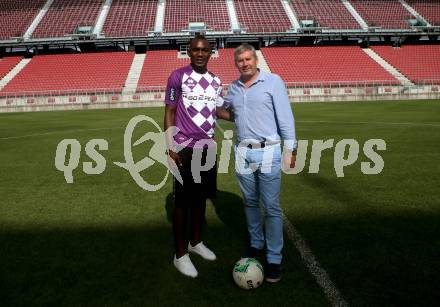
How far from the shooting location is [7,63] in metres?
36.3

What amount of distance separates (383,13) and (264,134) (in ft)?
149

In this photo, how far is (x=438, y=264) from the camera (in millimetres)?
3613

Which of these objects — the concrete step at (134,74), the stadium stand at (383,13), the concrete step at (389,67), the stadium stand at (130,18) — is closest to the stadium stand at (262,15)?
the concrete step at (389,67)

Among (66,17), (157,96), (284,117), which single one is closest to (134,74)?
(157,96)

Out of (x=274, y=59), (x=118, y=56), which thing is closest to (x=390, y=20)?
(x=274, y=59)

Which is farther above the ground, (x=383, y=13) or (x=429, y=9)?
(x=429, y=9)

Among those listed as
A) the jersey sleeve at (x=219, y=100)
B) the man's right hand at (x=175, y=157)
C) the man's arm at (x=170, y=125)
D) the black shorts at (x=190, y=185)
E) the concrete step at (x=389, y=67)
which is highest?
the jersey sleeve at (x=219, y=100)

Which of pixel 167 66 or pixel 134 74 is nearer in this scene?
pixel 134 74

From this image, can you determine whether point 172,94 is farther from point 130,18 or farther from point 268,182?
point 130,18

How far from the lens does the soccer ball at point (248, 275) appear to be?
3252 mm

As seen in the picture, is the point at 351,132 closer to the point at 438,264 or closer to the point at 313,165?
the point at 313,165

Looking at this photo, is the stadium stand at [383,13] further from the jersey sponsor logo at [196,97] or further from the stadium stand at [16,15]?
the jersey sponsor logo at [196,97]

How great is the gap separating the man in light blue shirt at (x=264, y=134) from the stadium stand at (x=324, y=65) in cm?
2884

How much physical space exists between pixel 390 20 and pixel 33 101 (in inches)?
1468
